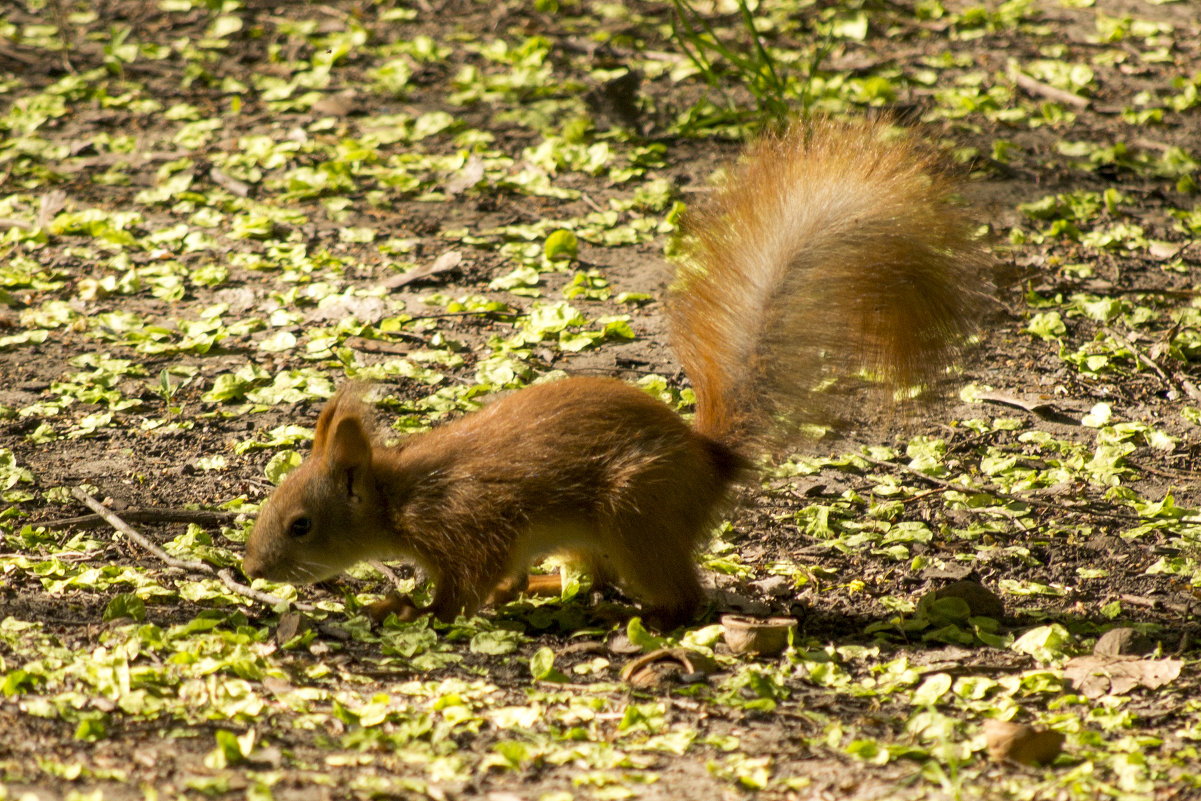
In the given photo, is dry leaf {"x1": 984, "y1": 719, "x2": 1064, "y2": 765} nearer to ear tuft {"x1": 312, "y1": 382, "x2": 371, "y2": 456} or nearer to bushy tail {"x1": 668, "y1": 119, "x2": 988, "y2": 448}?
bushy tail {"x1": 668, "y1": 119, "x2": 988, "y2": 448}

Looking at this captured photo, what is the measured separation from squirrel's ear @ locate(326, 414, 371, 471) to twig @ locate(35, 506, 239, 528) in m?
0.60

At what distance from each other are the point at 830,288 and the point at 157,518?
2214 mm

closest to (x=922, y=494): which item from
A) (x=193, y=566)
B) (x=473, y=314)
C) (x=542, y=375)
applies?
(x=542, y=375)

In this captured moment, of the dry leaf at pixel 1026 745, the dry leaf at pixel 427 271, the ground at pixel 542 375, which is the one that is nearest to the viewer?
the dry leaf at pixel 1026 745

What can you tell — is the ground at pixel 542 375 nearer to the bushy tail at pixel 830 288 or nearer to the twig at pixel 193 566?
the twig at pixel 193 566

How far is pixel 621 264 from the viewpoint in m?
5.88

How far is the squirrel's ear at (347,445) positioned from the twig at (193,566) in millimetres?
428

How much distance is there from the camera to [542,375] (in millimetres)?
4961

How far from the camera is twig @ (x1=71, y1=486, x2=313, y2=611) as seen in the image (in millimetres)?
3688

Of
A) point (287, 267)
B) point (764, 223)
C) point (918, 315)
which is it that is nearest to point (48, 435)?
point (287, 267)

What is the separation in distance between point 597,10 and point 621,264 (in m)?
3.51

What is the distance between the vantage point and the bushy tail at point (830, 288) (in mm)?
3623

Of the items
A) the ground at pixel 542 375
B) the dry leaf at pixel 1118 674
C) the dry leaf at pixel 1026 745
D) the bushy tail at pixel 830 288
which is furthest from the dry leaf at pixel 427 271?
the dry leaf at pixel 1026 745

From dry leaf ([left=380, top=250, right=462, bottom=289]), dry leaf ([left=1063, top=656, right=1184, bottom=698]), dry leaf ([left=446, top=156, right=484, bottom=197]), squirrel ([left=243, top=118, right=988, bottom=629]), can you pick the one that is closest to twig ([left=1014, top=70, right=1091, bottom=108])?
dry leaf ([left=446, top=156, right=484, bottom=197])
